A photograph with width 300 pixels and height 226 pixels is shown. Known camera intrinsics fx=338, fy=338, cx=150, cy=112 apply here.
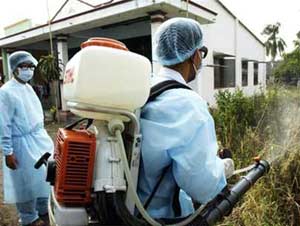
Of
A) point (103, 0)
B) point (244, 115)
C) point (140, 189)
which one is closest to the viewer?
point (140, 189)

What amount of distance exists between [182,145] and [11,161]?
2180 mm

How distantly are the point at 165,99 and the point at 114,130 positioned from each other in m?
0.24

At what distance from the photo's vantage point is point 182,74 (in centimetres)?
153

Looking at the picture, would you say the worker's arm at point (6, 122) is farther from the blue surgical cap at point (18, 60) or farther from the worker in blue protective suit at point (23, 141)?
the blue surgical cap at point (18, 60)

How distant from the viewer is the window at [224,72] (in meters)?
13.1

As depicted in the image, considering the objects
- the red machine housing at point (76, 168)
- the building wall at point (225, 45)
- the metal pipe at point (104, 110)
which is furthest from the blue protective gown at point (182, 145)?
the building wall at point (225, 45)

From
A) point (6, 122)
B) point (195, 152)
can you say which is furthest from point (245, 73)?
point (195, 152)

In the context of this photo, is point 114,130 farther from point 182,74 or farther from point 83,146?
point 182,74

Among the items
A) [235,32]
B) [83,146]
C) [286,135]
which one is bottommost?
[286,135]

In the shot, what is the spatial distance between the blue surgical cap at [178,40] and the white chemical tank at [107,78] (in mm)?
237

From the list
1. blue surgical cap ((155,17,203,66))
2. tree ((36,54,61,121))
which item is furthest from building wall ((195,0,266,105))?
blue surgical cap ((155,17,203,66))

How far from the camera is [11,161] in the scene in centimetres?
295

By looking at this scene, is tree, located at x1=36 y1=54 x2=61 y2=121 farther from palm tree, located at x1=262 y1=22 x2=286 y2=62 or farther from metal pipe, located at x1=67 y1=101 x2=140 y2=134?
palm tree, located at x1=262 y1=22 x2=286 y2=62

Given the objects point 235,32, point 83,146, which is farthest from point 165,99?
point 235,32
